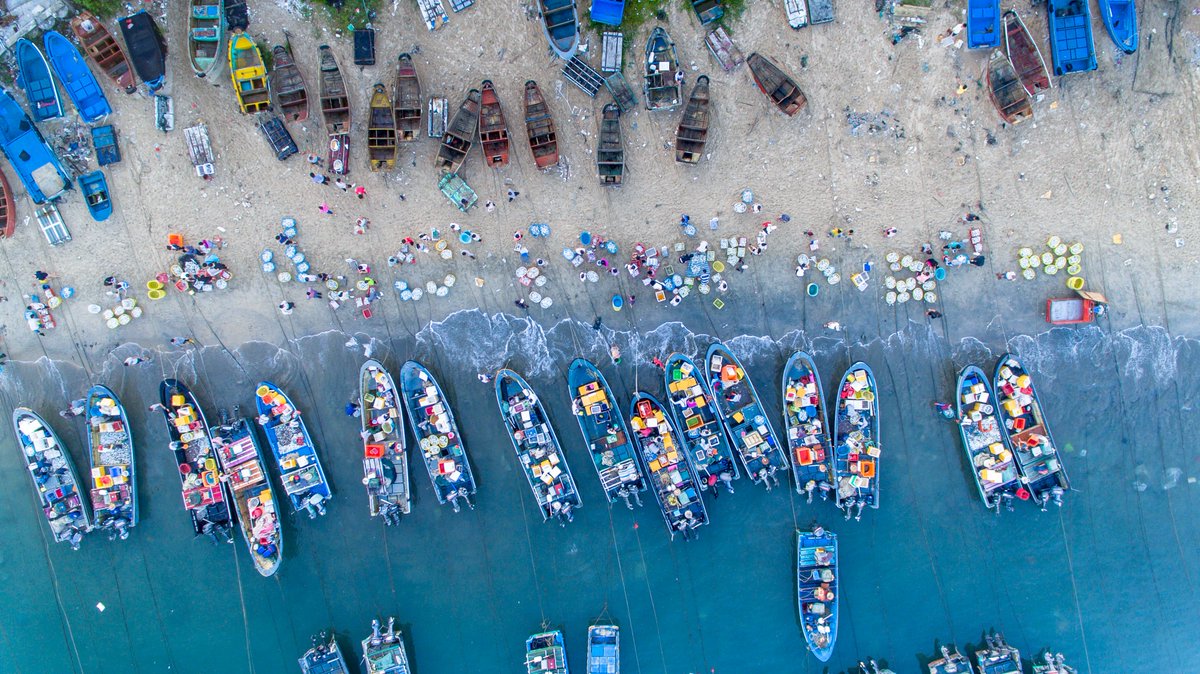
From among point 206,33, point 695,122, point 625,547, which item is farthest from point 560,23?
point 625,547

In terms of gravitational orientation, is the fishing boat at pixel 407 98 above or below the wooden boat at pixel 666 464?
Result: above

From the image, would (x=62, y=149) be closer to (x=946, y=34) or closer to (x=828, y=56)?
(x=828, y=56)

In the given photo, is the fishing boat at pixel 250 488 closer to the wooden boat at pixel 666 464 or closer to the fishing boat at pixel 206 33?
the fishing boat at pixel 206 33

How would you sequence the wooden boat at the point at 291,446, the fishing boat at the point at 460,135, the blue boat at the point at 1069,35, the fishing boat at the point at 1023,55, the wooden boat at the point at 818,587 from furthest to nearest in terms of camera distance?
the wooden boat at the point at 818,587 < the wooden boat at the point at 291,446 < the fishing boat at the point at 460,135 < the fishing boat at the point at 1023,55 < the blue boat at the point at 1069,35

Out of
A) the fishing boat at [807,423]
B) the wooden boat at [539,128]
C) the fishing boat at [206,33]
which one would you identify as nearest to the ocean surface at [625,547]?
the fishing boat at [807,423]

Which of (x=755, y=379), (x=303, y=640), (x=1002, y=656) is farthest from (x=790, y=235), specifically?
(x=303, y=640)

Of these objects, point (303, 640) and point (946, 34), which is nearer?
point (946, 34)
